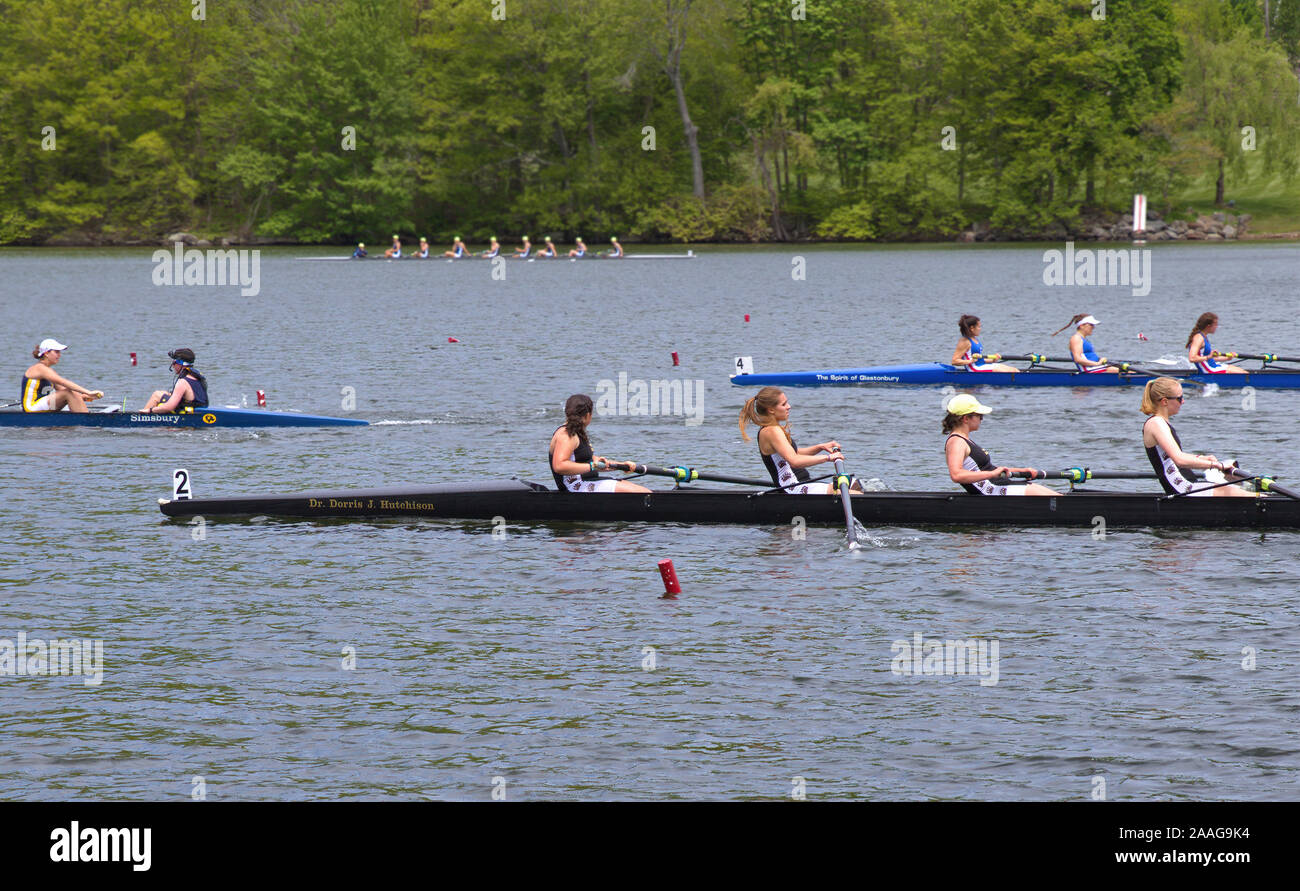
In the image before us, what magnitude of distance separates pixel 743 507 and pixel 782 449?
3.30 ft

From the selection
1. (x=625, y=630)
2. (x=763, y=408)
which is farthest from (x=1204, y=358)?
(x=625, y=630)

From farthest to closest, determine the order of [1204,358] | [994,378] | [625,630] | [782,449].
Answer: [994,378]
[1204,358]
[782,449]
[625,630]

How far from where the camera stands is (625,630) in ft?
49.9

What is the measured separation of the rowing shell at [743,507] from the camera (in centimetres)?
1844

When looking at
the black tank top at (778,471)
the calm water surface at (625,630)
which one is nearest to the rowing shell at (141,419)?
the calm water surface at (625,630)

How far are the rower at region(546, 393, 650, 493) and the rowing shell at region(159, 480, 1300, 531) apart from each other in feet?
0.45

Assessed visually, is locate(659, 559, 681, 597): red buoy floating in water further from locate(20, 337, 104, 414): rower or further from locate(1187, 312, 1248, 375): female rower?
locate(1187, 312, 1248, 375): female rower

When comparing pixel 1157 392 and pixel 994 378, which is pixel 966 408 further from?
pixel 994 378

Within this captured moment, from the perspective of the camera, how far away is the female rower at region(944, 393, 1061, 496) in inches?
704
